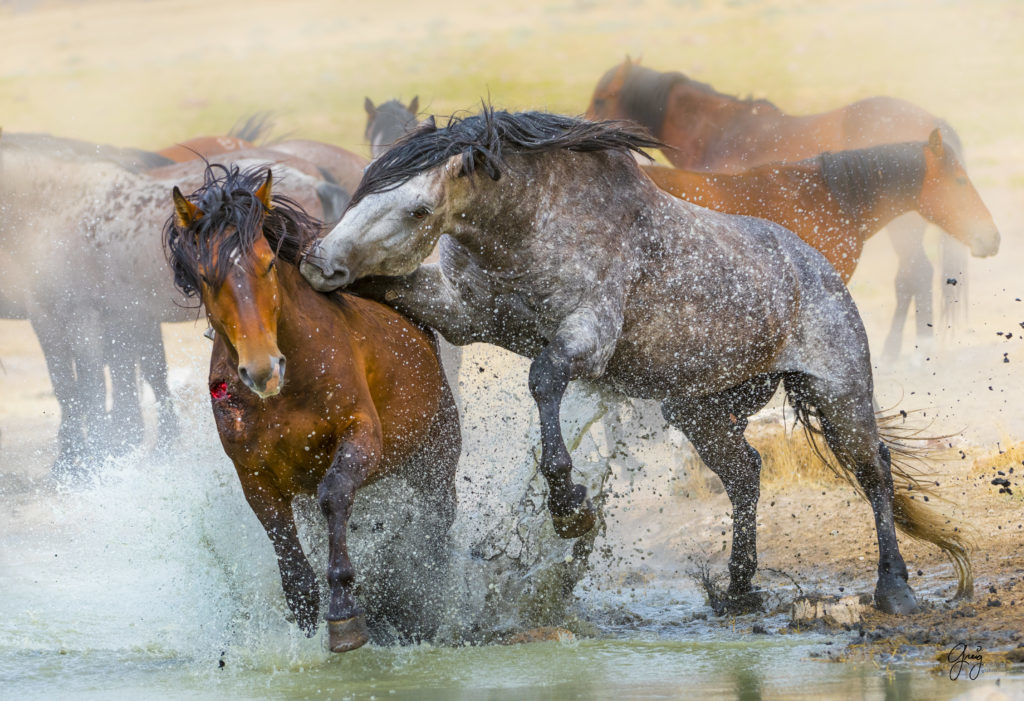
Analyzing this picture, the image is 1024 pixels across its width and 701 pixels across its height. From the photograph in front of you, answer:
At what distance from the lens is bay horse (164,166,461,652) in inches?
145

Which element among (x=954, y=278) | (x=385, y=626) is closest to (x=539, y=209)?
(x=385, y=626)

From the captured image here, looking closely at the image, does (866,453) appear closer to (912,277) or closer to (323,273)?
(323,273)

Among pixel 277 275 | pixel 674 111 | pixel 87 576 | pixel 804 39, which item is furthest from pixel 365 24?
pixel 277 275

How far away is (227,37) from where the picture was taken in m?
21.5

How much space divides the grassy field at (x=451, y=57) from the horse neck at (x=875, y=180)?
8.51m

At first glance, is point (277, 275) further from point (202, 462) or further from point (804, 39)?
point (804, 39)

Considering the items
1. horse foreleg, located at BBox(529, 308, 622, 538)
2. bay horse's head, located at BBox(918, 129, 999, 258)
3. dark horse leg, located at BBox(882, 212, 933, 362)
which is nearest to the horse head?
horse foreleg, located at BBox(529, 308, 622, 538)

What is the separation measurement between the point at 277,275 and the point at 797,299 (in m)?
2.08

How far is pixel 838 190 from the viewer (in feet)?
23.3

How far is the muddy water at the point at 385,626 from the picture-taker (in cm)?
390

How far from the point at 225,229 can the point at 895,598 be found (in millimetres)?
2861

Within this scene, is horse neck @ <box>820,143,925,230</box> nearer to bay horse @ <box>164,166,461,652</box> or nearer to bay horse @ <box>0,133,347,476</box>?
bay horse @ <box>0,133,347,476</box>

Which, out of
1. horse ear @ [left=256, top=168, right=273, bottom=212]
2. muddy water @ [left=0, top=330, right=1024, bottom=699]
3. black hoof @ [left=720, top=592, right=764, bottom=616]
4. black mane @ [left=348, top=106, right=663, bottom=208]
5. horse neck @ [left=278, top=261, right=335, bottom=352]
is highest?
black mane @ [left=348, top=106, right=663, bottom=208]

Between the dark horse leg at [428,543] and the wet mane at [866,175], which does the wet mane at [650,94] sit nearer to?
the wet mane at [866,175]
